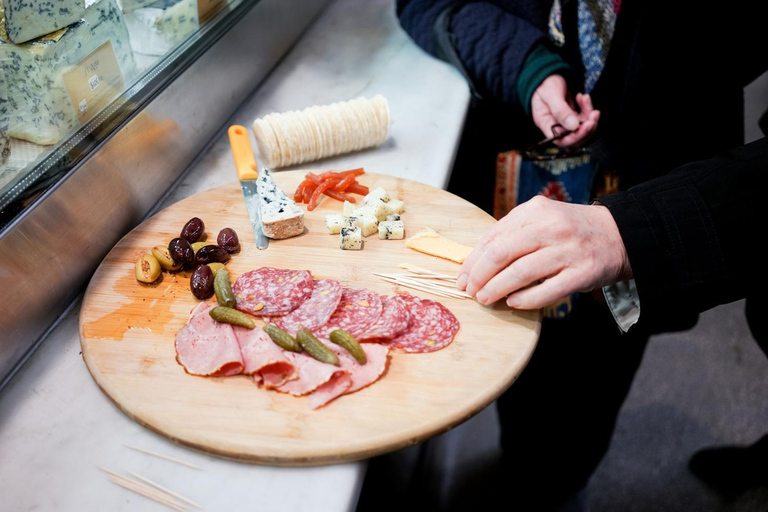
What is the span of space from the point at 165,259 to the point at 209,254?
86mm

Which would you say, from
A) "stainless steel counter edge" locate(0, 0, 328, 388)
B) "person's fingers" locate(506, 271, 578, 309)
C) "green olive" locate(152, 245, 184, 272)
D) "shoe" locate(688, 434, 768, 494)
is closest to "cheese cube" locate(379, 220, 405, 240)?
"person's fingers" locate(506, 271, 578, 309)

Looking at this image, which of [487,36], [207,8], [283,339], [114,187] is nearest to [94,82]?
[114,187]

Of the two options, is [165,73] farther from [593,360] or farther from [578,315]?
[593,360]

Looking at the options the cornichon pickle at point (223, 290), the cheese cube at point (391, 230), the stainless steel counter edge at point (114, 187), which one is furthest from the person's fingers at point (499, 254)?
the stainless steel counter edge at point (114, 187)

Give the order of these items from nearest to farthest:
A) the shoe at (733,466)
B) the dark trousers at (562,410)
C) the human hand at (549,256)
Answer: the human hand at (549,256) → the dark trousers at (562,410) → the shoe at (733,466)

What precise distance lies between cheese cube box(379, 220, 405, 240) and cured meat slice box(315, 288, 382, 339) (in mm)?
182

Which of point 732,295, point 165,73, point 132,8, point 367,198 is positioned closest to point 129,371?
point 367,198

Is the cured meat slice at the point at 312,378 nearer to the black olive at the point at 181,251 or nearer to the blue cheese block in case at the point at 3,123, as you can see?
the black olive at the point at 181,251

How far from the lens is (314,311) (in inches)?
43.3

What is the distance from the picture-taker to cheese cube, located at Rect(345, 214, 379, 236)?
1.29 metres

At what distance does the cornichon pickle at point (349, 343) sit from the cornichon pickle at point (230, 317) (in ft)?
0.52

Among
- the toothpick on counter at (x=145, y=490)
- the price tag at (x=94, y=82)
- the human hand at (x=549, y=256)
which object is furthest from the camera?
the price tag at (x=94, y=82)

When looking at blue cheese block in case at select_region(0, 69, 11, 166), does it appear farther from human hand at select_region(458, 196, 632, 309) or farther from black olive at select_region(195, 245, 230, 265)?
human hand at select_region(458, 196, 632, 309)

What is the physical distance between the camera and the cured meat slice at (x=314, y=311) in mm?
1077
